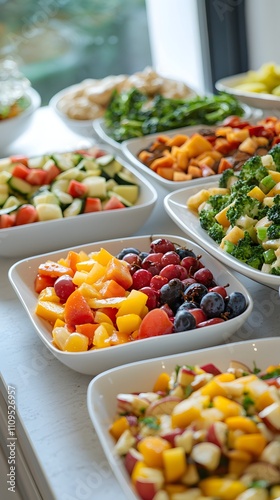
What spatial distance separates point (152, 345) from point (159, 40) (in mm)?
2689

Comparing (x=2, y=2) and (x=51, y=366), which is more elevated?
(x=2, y=2)

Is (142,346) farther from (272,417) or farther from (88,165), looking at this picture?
(88,165)

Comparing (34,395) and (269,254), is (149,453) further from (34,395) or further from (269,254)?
(269,254)

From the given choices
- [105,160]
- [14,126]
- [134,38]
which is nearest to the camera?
[105,160]

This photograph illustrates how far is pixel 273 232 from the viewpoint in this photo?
1372mm

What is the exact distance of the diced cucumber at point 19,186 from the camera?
194 centimetres

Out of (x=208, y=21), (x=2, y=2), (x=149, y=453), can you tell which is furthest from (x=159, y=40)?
(x=149, y=453)

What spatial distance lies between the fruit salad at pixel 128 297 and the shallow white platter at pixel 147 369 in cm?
10

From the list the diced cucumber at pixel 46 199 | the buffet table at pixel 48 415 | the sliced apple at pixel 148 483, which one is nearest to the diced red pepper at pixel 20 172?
the diced cucumber at pixel 46 199

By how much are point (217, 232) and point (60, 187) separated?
1.78ft

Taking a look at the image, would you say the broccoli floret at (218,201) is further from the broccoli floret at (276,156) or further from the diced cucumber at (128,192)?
the diced cucumber at (128,192)

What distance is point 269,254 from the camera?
1.36m

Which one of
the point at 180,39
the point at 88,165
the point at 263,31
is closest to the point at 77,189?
the point at 88,165

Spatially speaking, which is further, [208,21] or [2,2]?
[2,2]
